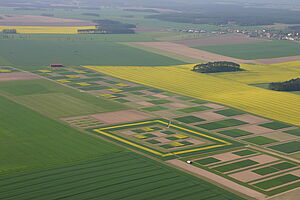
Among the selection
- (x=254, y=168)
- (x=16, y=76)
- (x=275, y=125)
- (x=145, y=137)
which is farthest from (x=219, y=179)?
(x=16, y=76)

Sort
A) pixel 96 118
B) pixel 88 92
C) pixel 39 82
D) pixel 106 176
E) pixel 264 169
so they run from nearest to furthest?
pixel 106 176
pixel 264 169
pixel 96 118
pixel 88 92
pixel 39 82

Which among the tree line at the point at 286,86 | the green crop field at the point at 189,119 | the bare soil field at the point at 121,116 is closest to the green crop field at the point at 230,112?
the green crop field at the point at 189,119

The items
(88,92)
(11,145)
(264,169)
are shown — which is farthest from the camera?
(88,92)

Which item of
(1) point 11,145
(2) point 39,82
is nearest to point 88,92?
(2) point 39,82

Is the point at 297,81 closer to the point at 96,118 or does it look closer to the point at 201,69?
the point at 201,69

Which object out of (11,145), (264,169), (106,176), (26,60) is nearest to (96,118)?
(11,145)

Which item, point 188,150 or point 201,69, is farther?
point 201,69
